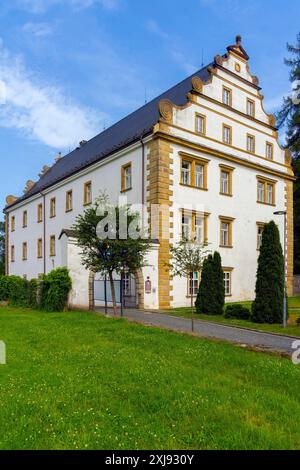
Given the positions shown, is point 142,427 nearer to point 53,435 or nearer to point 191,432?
point 191,432

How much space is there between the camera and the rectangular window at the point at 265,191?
1124 inches

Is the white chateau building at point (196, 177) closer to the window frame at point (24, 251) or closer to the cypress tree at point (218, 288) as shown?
the cypress tree at point (218, 288)

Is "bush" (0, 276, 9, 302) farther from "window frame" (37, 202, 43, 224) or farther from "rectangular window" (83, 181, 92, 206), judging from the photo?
"window frame" (37, 202, 43, 224)

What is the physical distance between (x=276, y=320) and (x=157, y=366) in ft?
29.2

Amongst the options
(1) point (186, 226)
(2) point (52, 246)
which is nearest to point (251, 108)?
(1) point (186, 226)

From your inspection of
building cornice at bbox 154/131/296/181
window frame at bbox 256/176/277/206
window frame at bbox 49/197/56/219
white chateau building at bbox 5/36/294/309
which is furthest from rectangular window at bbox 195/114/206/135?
window frame at bbox 49/197/56/219

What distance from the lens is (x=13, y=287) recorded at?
23688 millimetres

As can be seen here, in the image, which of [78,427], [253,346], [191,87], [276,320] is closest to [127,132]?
[191,87]

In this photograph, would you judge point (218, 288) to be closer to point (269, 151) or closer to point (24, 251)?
point (269, 151)

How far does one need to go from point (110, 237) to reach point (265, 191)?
52.8ft

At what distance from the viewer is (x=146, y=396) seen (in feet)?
20.3

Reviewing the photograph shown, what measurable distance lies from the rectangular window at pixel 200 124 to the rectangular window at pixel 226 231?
5.36 meters

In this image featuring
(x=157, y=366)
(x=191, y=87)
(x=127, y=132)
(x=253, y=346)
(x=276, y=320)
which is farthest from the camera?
(x=127, y=132)

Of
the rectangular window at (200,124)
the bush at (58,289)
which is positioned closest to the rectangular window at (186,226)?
the rectangular window at (200,124)
